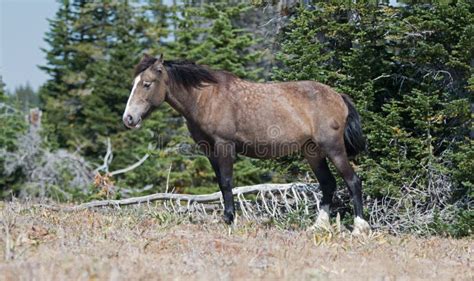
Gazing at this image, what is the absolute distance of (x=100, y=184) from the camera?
13484 mm

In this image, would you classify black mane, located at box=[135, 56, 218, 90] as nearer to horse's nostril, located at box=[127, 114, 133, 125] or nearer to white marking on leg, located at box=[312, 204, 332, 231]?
horse's nostril, located at box=[127, 114, 133, 125]

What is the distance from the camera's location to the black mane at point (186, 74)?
339 inches

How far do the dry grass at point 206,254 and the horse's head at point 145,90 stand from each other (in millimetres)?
1428

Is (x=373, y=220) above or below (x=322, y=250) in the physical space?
below

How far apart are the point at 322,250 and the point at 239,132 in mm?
2685

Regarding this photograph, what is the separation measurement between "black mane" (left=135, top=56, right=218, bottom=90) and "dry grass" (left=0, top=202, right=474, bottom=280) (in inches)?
75.9

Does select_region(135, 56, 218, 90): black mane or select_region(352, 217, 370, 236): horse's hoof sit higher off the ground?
select_region(135, 56, 218, 90): black mane

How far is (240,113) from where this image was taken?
852 centimetres

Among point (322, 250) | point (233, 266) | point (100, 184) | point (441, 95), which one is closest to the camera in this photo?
point (233, 266)

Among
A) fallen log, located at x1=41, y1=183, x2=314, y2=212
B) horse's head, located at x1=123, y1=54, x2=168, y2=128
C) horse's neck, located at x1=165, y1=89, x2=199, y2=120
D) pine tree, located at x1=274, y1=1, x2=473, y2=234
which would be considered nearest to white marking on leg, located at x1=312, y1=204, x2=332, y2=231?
pine tree, located at x1=274, y1=1, x2=473, y2=234

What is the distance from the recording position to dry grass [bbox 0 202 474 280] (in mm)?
4867

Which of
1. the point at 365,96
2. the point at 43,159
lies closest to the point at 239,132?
the point at 365,96

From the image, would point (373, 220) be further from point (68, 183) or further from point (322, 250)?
point (68, 183)

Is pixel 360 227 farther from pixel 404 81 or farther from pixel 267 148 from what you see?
pixel 404 81
